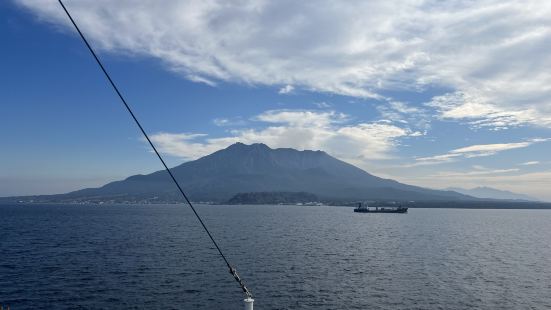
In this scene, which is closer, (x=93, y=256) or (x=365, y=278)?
(x=365, y=278)

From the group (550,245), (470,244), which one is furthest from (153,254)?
(550,245)

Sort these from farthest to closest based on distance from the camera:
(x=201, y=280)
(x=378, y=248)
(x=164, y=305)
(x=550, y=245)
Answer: (x=550, y=245) < (x=378, y=248) < (x=201, y=280) < (x=164, y=305)

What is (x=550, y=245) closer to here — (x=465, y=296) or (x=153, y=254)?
(x=465, y=296)

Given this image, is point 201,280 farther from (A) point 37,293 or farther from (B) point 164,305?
(A) point 37,293

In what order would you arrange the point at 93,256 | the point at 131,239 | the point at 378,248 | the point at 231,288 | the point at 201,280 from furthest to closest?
the point at 131,239
the point at 378,248
the point at 93,256
the point at 201,280
the point at 231,288

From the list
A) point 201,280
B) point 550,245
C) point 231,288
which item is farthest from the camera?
point 550,245

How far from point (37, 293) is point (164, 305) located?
17562 millimetres

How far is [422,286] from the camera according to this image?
187 ft

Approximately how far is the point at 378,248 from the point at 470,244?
33000 mm

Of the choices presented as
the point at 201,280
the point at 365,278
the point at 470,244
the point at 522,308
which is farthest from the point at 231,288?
the point at 470,244

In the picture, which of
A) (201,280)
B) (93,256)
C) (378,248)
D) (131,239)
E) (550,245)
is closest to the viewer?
(201,280)

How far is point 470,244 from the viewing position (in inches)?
4400

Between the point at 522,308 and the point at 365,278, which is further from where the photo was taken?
the point at 365,278

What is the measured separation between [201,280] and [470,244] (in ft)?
280
